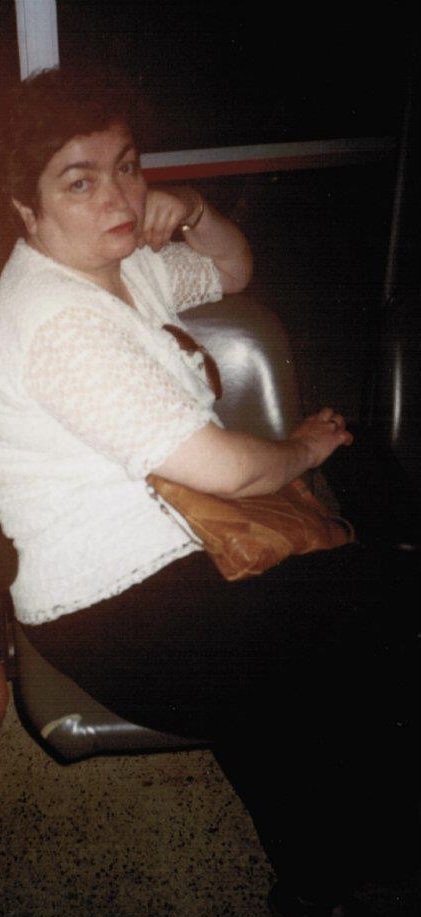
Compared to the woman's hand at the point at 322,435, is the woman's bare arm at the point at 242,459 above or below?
above

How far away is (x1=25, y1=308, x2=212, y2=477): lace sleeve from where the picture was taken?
38.9 inches

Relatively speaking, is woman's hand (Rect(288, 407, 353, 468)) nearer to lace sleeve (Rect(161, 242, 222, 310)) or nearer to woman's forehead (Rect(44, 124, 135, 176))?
lace sleeve (Rect(161, 242, 222, 310))

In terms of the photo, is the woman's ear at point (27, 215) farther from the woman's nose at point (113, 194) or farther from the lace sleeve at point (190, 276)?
the lace sleeve at point (190, 276)

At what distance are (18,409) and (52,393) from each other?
0.14m

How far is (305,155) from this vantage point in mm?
2012

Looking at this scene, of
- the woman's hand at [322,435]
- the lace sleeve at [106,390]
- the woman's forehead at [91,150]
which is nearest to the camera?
the lace sleeve at [106,390]

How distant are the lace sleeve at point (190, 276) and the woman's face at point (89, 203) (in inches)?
12.2

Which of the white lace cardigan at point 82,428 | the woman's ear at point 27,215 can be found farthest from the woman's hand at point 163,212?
the woman's ear at point 27,215

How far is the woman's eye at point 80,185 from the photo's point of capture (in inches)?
43.9

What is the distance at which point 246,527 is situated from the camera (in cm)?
113

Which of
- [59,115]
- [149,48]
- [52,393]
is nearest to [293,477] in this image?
[52,393]

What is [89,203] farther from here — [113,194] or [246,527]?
[246,527]

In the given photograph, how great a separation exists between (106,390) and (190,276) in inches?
25.2

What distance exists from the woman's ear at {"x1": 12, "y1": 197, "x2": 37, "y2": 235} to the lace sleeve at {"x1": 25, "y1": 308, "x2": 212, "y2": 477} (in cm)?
24
